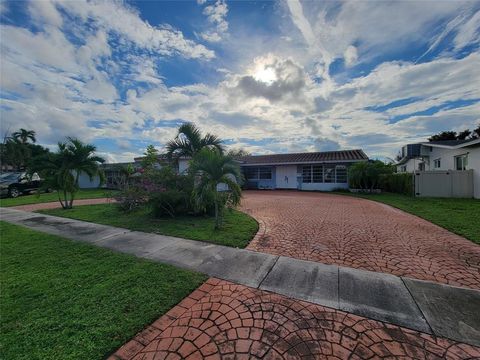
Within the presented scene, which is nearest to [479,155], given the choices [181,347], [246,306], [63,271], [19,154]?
[246,306]

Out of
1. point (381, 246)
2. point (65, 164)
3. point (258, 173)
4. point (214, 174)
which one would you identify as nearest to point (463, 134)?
point (258, 173)

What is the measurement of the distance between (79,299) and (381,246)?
5537mm

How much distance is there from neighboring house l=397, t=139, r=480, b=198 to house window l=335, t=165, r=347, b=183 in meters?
4.78

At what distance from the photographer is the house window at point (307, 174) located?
19562mm

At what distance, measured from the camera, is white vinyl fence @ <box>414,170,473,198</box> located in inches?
451

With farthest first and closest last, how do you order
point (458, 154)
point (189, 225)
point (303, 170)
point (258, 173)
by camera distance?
point (258, 173)
point (303, 170)
point (458, 154)
point (189, 225)

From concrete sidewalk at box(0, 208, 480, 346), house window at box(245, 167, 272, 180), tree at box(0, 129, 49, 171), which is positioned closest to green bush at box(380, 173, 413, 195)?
house window at box(245, 167, 272, 180)

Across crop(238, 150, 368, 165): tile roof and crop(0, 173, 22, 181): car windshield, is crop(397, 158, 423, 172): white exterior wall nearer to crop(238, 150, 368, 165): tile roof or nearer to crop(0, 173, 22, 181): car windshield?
crop(238, 150, 368, 165): tile roof

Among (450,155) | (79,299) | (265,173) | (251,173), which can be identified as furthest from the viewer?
(251,173)

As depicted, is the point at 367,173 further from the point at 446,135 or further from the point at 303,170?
the point at 446,135

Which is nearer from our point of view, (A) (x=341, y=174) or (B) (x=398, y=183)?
(B) (x=398, y=183)

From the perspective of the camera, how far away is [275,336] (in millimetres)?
2086

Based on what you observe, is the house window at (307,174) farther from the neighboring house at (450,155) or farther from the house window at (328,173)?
the neighboring house at (450,155)

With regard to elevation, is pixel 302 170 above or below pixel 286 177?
above
